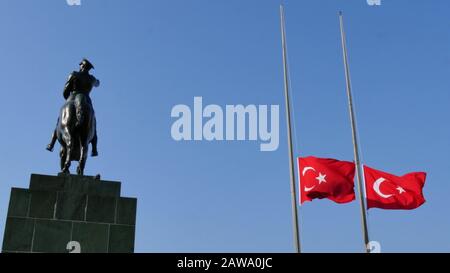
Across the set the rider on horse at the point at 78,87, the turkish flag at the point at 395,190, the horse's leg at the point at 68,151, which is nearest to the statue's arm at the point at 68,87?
the rider on horse at the point at 78,87

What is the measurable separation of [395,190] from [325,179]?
2.28 metres

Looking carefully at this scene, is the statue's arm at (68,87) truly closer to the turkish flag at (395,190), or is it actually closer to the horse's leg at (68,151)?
the horse's leg at (68,151)

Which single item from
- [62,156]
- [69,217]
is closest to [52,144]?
[62,156]

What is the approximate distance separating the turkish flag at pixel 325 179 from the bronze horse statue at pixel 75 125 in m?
7.03

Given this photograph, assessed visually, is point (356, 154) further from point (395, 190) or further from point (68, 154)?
point (68, 154)

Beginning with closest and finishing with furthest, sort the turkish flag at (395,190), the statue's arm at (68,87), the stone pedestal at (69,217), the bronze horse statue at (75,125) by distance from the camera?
the stone pedestal at (69,217) < the bronze horse statue at (75,125) < the statue's arm at (68,87) < the turkish flag at (395,190)

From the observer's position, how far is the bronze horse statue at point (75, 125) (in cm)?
1496

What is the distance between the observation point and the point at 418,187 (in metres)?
18.6

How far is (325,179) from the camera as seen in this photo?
61.5 feet
